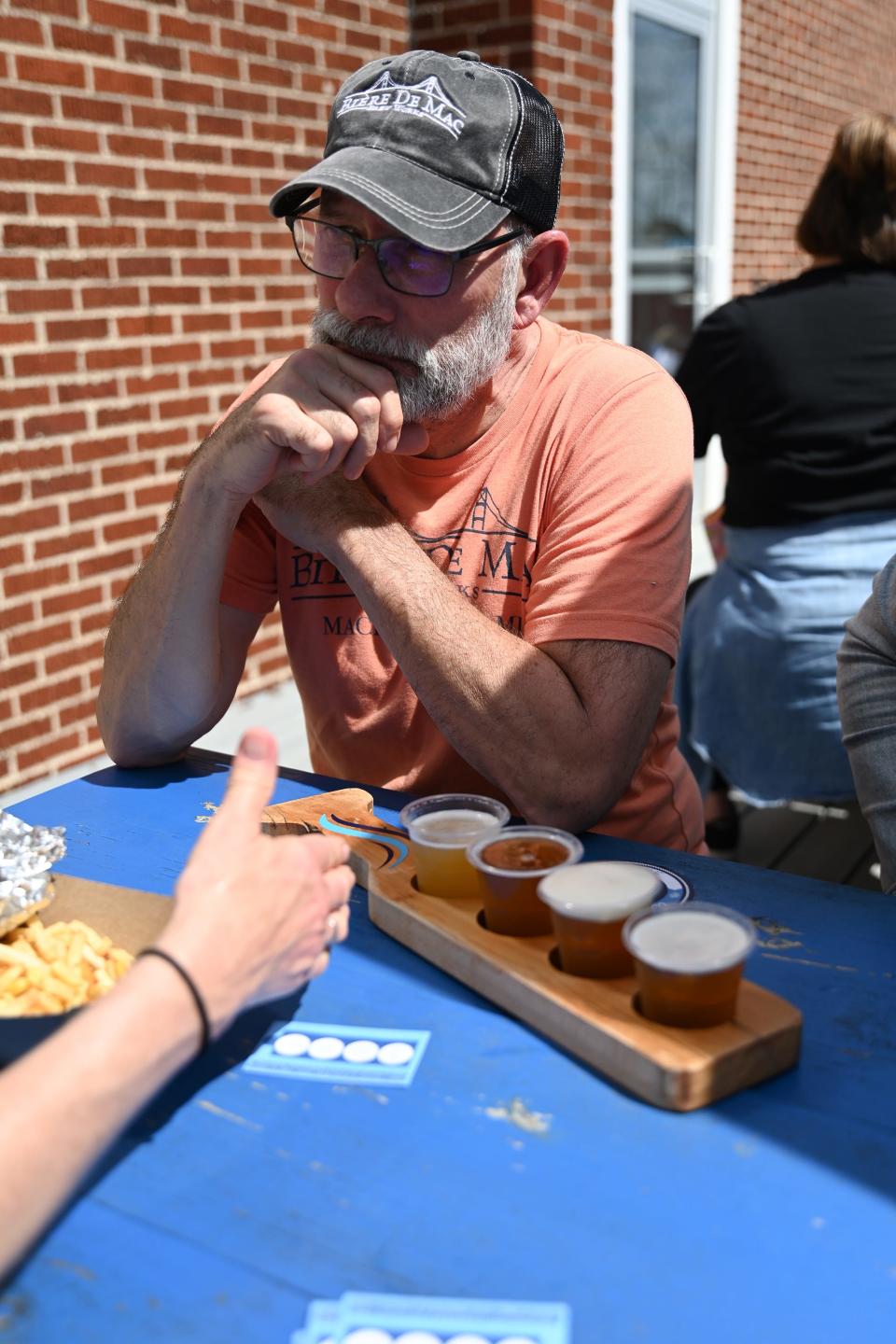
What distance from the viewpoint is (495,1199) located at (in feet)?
2.94

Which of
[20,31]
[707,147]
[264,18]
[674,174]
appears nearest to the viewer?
[20,31]

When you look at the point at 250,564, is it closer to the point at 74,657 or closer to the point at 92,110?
the point at 74,657

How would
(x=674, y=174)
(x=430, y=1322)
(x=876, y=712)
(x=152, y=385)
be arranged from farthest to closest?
(x=674, y=174) < (x=152, y=385) < (x=876, y=712) < (x=430, y=1322)

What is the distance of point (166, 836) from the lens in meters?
1.57

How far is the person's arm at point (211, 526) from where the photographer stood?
1644 mm

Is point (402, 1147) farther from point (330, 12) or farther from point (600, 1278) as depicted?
point (330, 12)

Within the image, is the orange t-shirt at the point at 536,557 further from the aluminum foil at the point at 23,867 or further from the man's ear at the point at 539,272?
the aluminum foil at the point at 23,867

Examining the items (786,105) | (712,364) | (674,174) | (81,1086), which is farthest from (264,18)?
(786,105)

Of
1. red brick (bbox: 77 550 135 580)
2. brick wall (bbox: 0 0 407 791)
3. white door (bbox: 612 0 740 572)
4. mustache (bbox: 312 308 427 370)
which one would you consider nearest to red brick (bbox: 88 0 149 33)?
brick wall (bbox: 0 0 407 791)

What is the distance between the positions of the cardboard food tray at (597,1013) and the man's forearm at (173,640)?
60 centimetres

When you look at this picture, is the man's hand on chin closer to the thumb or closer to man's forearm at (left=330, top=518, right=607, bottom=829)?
man's forearm at (left=330, top=518, right=607, bottom=829)

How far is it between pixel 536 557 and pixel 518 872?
2.27 feet

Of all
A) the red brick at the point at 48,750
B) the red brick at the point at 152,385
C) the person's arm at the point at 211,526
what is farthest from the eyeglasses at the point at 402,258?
the red brick at the point at 48,750

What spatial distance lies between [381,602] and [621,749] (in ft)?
1.26
